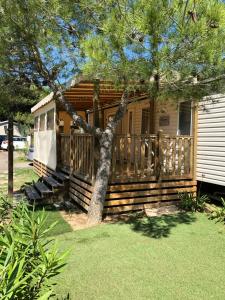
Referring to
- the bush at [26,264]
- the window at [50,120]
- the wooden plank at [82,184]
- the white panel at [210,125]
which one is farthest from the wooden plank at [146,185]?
the window at [50,120]

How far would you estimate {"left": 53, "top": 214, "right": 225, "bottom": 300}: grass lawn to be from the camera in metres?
4.19

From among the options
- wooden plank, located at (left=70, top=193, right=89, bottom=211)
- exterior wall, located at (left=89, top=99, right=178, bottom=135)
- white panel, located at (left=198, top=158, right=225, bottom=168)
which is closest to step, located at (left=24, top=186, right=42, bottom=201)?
wooden plank, located at (left=70, top=193, right=89, bottom=211)

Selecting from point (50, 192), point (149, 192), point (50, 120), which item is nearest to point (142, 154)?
point (149, 192)

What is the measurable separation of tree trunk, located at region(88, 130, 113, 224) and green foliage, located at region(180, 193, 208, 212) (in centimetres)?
195

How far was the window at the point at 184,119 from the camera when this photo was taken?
916 cm

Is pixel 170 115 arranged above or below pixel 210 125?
above

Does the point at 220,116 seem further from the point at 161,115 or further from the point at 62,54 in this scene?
the point at 62,54

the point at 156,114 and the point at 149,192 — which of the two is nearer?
the point at 149,192

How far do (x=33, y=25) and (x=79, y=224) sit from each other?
391cm

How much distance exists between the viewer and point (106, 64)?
4.80 metres

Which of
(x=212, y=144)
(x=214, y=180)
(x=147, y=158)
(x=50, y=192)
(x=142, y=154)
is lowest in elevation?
(x=50, y=192)

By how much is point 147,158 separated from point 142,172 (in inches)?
19.2

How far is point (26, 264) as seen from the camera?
116 inches

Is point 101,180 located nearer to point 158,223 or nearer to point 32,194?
point 158,223
